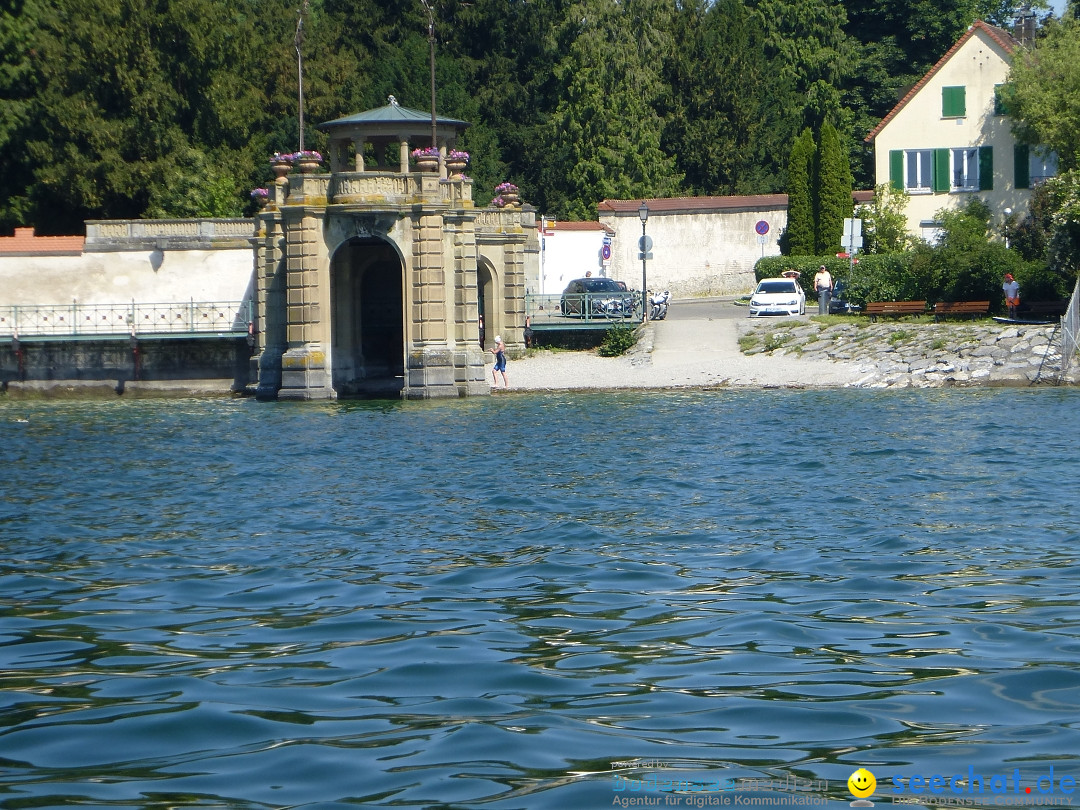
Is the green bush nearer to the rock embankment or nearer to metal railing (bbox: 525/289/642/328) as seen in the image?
metal railing (bbox: 525/289/642/328)

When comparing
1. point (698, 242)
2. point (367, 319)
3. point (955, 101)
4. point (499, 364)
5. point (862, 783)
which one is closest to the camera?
point (862, 783)

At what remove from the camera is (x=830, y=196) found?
60.0 meters

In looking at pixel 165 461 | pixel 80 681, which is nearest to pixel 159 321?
pixel 165 461

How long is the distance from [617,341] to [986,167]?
20582 millimetres

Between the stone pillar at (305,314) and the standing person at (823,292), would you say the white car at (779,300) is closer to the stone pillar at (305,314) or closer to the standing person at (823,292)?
the standing person at (823,292)

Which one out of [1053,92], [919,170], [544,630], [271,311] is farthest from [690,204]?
[544,630]

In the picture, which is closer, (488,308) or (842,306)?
(488,308)

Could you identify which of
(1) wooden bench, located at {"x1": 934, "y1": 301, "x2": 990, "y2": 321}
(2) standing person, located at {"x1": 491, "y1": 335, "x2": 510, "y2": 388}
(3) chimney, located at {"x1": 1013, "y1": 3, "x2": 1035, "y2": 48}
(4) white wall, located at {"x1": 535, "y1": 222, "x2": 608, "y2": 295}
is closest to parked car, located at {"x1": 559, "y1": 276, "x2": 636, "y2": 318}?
(2) standing person, located at {"x1": 491, "y1": 335, "x2": 510, "y2": 388}

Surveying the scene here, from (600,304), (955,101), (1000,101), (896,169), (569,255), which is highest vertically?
(955,101)

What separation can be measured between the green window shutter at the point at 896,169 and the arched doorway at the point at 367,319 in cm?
→ 2346

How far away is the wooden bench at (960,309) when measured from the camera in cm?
4353

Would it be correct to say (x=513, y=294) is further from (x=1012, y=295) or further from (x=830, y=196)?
(x=830, y=196)

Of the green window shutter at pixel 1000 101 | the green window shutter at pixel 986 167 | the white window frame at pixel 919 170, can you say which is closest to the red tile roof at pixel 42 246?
the white window frame at pixel 919 170

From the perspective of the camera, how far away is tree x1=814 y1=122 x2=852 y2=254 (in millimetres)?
59875
